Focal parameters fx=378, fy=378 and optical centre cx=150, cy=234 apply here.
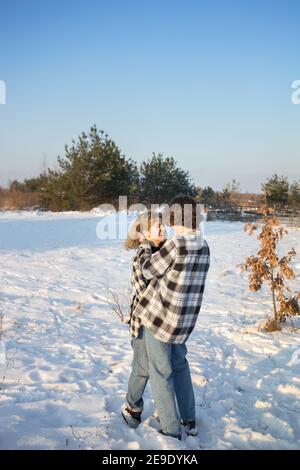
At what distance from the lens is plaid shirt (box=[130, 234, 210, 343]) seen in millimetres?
2686

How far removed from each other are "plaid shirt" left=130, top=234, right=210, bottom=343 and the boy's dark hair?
11 cm

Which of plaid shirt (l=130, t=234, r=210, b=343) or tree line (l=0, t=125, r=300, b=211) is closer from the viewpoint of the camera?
plaid shirt (l=130, t=234, r=210, b=343)

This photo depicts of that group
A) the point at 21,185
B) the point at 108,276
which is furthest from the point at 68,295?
the point at 21,185

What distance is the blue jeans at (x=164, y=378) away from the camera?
2.86 m

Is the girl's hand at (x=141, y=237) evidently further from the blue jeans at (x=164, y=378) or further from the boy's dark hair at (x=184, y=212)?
the blue jeans at (x=164, y=378)

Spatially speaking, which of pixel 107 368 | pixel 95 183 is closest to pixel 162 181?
pixel 95 183

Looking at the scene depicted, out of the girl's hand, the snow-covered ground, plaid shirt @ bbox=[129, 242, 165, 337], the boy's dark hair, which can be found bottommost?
the snow-covered ground

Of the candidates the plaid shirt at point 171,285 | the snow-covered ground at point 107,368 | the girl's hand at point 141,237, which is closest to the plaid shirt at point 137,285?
the plaid shirt at point 171,285

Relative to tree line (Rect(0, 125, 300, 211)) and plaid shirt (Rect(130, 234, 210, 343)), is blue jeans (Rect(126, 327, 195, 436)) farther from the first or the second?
tree line (Rect(0, 125, 300, 211))

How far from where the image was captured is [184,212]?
2820 mm

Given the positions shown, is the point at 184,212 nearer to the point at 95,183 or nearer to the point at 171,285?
the point at 171,285

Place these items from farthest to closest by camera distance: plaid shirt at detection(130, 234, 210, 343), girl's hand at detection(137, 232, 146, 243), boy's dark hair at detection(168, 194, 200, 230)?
1. girl's hand at detection(137, 232, 146, 243)
2. boy's dark hair at detection(168, 194, 200, 230)
3. plaid shirt at detection(130, 234, 210, 343)

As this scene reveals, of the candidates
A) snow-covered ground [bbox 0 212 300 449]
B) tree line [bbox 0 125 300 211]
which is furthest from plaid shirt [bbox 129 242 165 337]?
tree line [bbox 0 125 300 211]

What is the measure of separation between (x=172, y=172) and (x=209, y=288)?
25.8m
